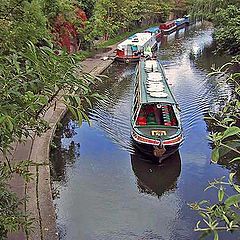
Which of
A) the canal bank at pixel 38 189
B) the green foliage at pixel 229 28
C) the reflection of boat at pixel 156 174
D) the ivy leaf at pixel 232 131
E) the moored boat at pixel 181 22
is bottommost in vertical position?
the moored boat at pixel 181 22

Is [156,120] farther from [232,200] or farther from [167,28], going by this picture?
[167,28]

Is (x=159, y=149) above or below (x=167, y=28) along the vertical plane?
above

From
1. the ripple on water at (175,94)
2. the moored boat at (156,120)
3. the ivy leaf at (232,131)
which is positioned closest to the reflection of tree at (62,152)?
the ripple on water at (175,94)

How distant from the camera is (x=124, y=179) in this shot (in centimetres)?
1352

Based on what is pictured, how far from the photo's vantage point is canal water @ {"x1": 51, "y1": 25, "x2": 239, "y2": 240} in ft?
35.5

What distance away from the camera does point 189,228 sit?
10789 millimetres

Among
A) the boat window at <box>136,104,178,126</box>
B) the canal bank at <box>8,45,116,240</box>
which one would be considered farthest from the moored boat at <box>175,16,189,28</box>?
the canal bank at <box>8,45,116,240</box>

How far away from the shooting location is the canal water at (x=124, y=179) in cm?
1082

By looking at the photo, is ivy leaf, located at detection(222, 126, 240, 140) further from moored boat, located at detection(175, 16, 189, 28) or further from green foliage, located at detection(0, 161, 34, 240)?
moored boat, located at detection(175, 16, 189, 28)

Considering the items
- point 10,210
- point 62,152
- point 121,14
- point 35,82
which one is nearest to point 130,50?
point 121,14

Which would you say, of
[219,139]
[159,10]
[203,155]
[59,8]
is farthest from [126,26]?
[219,139]

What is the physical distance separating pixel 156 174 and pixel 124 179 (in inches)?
45.1

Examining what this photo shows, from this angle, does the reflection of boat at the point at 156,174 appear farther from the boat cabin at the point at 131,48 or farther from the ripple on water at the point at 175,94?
the boat cabin at the point at 131,48

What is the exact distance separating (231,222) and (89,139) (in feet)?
48.7
